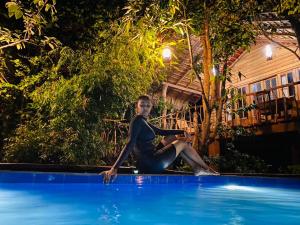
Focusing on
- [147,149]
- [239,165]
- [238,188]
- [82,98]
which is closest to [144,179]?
[147,149]

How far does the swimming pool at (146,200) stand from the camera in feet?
9.16

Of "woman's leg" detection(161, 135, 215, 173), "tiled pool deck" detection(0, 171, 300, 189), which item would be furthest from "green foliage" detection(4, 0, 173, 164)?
"woman's leg" detection(161, 135, 215, 173)

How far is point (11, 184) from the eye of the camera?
547cm

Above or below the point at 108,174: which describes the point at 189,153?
above

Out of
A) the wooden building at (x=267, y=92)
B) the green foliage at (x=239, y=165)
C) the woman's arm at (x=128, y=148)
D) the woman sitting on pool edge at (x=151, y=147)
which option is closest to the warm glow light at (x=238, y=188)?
the woman sitting on pool edge at (x=151, y=147)

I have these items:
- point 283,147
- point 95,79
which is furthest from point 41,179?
point 283,147

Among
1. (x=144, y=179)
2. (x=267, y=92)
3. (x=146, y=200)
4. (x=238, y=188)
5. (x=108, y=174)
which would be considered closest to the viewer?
(x=146, y=200)

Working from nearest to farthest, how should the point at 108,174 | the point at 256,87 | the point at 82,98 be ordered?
the point at 108,174 → the point at 82,98 → the point at 256,87

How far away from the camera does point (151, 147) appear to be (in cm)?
496

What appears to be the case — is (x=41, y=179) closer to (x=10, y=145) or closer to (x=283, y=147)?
(x=10, y=145)

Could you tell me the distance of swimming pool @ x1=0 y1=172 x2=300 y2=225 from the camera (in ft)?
9.16

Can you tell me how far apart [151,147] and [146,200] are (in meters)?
1.24

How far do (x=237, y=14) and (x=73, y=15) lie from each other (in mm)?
4970

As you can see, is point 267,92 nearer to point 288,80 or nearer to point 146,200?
point 288,80
